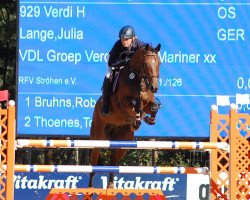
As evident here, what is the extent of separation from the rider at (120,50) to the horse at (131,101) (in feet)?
0.27

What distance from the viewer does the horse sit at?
8484 mm

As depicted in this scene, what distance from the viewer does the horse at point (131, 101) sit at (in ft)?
27.8

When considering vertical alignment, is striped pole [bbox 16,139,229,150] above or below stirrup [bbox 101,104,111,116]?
below

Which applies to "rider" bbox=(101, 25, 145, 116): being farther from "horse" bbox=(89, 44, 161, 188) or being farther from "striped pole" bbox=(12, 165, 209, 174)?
"striped pole" bbox=(12, 165, 209, 174)

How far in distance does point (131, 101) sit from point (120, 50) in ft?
2.26

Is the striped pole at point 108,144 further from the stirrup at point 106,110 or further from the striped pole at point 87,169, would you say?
the stirrup at point 106,110

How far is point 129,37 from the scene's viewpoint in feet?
29.9

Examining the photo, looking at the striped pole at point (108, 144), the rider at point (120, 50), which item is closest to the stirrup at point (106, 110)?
the rider at point (120, 50)

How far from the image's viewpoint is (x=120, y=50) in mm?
9414

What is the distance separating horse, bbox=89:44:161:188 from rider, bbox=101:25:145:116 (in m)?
0.08

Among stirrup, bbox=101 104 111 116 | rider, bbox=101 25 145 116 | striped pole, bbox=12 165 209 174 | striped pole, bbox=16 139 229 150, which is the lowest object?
striped pole, bbox=12 165 209 174

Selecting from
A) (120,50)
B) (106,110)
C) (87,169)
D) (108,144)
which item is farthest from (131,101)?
(87,169)

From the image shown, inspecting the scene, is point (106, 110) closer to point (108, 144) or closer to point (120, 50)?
point (120, 50)

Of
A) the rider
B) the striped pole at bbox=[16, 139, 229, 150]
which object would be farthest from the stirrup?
the striped pole at bbox=[16, 139, 229, 150]
